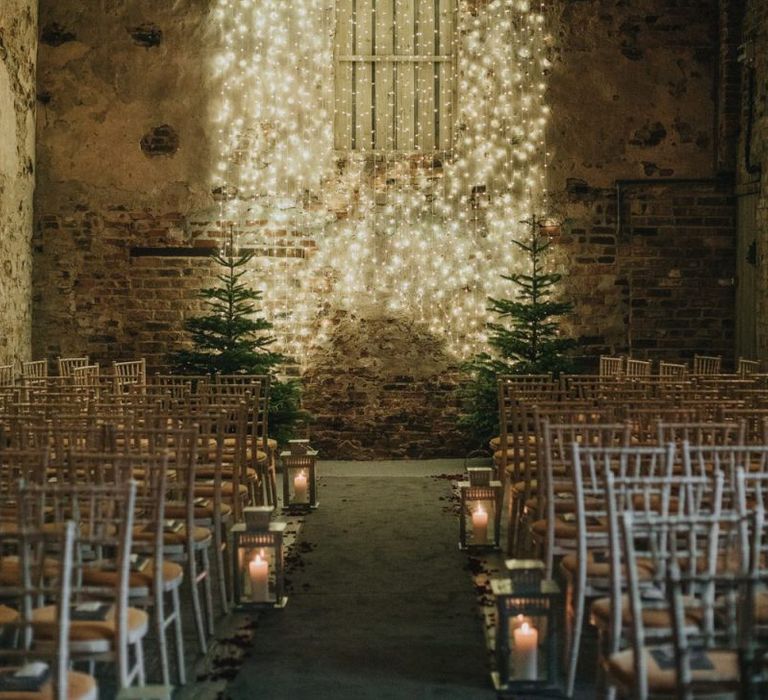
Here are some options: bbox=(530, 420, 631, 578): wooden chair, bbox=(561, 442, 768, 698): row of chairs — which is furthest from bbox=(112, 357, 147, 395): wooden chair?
bbox=(561, 442, 768, 698): row of chairs

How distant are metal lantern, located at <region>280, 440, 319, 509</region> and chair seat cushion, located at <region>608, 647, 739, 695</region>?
502 cm

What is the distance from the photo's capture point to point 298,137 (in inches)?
434

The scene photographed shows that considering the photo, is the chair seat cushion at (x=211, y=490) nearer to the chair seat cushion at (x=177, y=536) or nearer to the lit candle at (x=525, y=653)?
the chair seat cushion at (x=177, y=536)

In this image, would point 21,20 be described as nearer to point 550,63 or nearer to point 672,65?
point 550,63

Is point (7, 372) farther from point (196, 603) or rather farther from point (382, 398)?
point (196, 603)

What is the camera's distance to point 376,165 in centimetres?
1098

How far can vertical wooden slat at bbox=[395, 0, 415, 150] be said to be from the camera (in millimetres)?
11016

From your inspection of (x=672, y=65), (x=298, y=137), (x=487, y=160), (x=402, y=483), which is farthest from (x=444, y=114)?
(x=402, y=483)

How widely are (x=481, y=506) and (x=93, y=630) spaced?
347cm

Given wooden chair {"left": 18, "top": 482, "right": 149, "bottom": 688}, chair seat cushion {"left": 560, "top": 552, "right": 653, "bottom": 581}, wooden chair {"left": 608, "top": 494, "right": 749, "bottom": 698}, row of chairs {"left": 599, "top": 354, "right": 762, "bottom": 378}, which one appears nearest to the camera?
wooden chair {"left": 608, "top": 494, "right": 749, "bottom": 698}

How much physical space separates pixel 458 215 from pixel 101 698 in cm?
762

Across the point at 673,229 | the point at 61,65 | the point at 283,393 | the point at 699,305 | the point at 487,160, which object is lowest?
the point at 283,393

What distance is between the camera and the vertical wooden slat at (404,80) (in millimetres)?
11016

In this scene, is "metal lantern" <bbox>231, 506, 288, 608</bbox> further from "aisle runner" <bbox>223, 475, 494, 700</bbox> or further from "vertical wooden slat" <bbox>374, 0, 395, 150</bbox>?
"vertical wooden slat" <bbox>374, 0, 395, 150</bbox>
